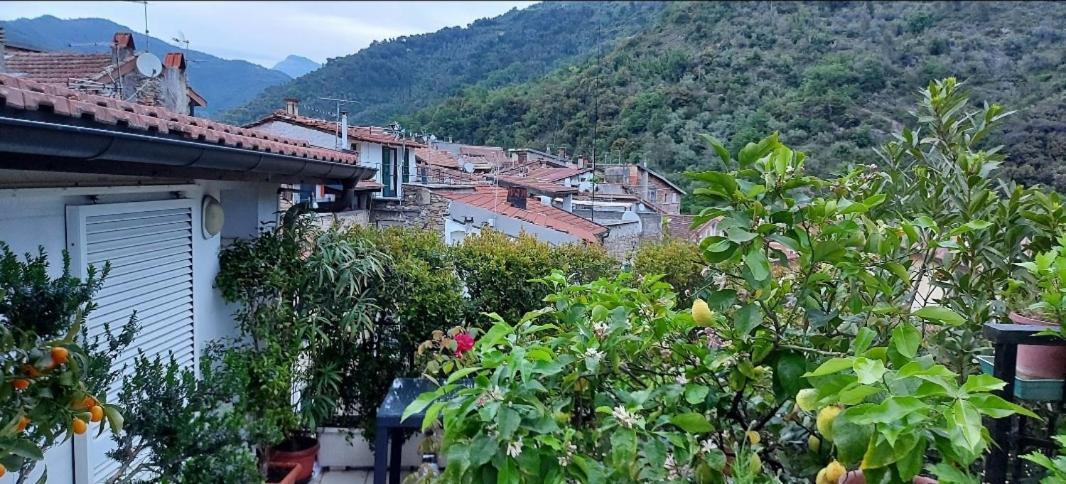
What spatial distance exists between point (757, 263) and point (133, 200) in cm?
335

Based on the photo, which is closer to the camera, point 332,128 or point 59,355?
point 59,355

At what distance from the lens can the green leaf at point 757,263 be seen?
4.58 ft

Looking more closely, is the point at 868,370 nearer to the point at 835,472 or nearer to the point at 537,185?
the point at 835,472

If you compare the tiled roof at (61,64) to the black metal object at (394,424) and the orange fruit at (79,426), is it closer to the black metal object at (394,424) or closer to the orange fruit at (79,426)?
the black metal object at (394,424)

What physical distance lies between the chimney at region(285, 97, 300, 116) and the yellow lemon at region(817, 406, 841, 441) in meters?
15.0

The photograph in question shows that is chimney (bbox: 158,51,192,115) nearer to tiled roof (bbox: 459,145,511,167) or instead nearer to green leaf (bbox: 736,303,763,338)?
green leaf (bbox: 736,303,763,338)

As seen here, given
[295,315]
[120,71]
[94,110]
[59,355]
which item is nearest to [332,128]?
[120,71]

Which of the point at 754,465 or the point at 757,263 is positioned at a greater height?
the point at 757,263

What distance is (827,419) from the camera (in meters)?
1.21

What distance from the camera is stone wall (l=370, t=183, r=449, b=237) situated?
1480 centimetres

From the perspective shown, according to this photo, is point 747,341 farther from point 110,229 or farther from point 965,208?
point 110,229

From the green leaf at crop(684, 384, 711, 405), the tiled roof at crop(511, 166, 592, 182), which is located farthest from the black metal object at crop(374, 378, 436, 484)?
the tiled roof at crop(511, 166, 592, 182)

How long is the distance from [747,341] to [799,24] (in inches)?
1450

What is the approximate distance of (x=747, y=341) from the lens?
1635 millimetres
